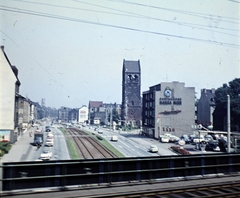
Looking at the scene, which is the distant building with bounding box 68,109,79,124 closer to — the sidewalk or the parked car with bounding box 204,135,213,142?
the sidewalk

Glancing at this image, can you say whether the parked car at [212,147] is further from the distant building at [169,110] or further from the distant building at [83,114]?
the distant building at [83,114]

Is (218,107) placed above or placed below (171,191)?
above

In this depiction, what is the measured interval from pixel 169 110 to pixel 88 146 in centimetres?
618

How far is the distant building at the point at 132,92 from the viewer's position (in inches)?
573

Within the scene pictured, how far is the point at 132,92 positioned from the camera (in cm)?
1684

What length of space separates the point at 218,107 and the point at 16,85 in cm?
1335

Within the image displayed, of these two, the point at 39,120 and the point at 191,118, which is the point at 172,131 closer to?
the point at 191,118

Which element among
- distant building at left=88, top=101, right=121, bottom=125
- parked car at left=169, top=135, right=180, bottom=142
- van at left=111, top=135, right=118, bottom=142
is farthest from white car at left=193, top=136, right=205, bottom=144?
distant building at left=88, top=101, right=121, bottom=125

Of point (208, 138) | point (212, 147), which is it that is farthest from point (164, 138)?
point (208, 138)

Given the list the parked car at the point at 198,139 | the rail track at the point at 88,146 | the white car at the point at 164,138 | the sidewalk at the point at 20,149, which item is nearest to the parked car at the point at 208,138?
the parked car at the point at 198,139

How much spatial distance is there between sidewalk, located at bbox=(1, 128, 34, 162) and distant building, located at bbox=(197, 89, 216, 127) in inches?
504

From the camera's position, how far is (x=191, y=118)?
1516cm

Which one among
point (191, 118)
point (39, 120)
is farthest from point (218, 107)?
point (39, 120)

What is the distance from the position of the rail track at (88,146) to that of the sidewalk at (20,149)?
6.57ft
